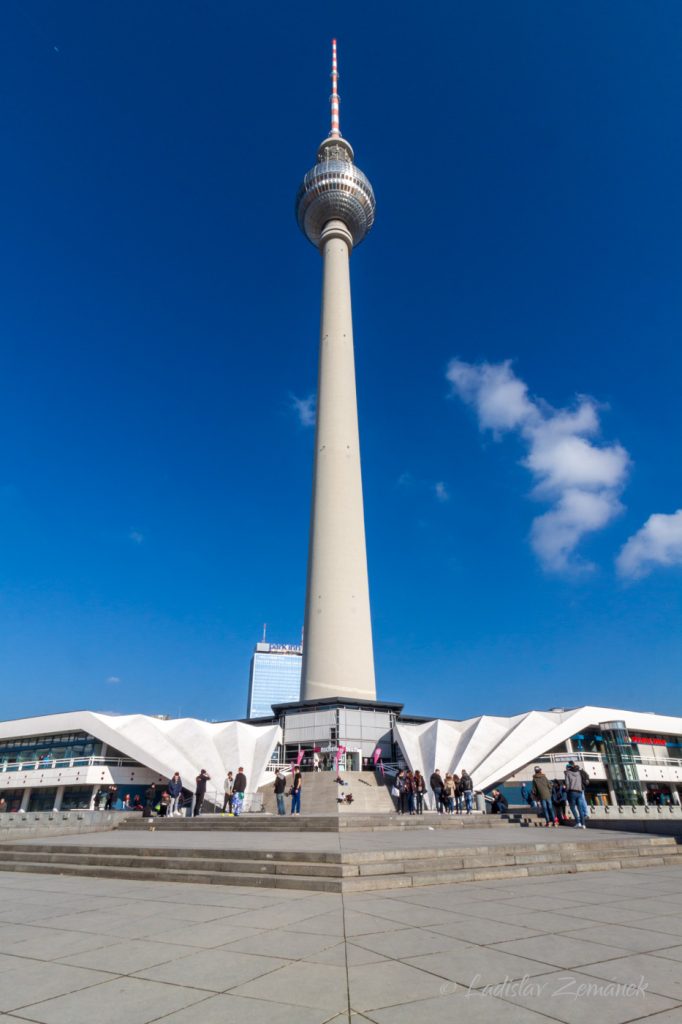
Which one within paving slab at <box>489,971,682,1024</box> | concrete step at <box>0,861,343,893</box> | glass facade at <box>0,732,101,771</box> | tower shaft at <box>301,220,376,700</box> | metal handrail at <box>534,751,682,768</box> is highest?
tower shaft at <box>301,220,376,700</box>

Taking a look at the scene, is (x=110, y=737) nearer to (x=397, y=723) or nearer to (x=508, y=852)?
(x=397, y=723)

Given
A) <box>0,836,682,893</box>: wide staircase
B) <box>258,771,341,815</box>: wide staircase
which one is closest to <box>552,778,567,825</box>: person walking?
<box>0,836,682,893</box>: wide staircase

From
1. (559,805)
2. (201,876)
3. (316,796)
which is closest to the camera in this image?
(201,876)

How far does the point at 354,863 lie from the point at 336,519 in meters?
38.0

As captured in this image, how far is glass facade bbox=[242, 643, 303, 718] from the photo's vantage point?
175 metres

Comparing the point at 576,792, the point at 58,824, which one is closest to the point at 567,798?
the point at 576,792

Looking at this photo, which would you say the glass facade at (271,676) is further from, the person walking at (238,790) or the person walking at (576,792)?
the person walking at (576,792)

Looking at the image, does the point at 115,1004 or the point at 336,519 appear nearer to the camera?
the point at 115,1004

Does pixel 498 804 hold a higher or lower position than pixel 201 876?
higher

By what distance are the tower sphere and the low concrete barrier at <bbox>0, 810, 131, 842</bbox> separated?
2440 inches

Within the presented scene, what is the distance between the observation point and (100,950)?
5320 mm

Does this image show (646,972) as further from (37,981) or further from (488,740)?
(488,740)

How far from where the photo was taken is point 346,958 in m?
4.77

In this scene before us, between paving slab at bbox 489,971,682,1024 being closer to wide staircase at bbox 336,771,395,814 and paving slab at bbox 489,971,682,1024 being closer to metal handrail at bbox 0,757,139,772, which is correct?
wide staircase at bbox 336,771,395,814
